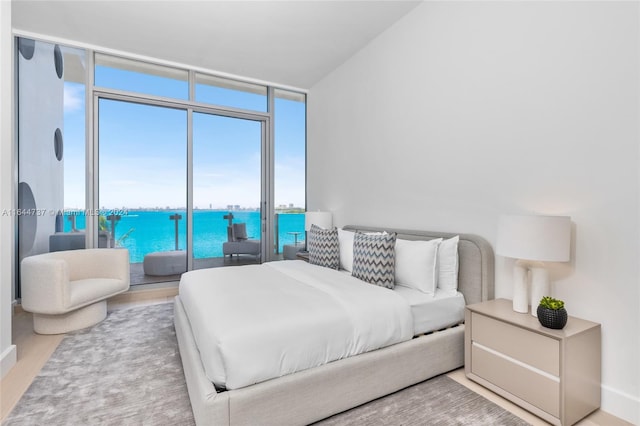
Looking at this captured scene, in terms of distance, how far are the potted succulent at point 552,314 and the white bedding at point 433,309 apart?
0.61 metres

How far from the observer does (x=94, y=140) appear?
3883 millimetres

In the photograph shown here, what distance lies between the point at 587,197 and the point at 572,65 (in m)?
0.80

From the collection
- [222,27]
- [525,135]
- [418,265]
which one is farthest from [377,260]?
[222,27]

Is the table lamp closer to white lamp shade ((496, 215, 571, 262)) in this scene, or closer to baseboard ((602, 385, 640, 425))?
white lamp shade ((496, 215, 571, 262))

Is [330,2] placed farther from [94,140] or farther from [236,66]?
[94,140]

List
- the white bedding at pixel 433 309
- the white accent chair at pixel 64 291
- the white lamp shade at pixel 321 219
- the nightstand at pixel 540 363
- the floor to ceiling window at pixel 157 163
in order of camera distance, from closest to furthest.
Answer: the nightstand at pixel 540 363
the white bedding at pixel 433 309
the white accent chair at pixel 64 291
the floor to ceiling window at pixel 157 163
the white lamp shade at pixel 321 219

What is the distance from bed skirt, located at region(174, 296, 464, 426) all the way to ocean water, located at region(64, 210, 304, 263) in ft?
7.95

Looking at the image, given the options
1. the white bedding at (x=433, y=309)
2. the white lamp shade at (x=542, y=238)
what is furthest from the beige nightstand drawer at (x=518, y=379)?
the white lamp shade at (x=542, y=238)

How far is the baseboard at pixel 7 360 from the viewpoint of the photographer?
2.17m

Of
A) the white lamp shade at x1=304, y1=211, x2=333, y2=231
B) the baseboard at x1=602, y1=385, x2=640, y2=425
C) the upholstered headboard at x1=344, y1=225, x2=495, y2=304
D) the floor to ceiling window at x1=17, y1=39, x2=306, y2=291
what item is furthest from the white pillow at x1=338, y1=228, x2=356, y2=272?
the floor to ceiling window at x1=17, y1=39, x2=306, y2=291

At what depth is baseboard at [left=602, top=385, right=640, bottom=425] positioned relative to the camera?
5.48 ft

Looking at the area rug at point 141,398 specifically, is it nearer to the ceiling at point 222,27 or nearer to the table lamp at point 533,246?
the table lamp at point 533,246

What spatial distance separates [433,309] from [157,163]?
12.6 feet

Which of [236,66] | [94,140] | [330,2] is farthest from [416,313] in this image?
[94,140]
